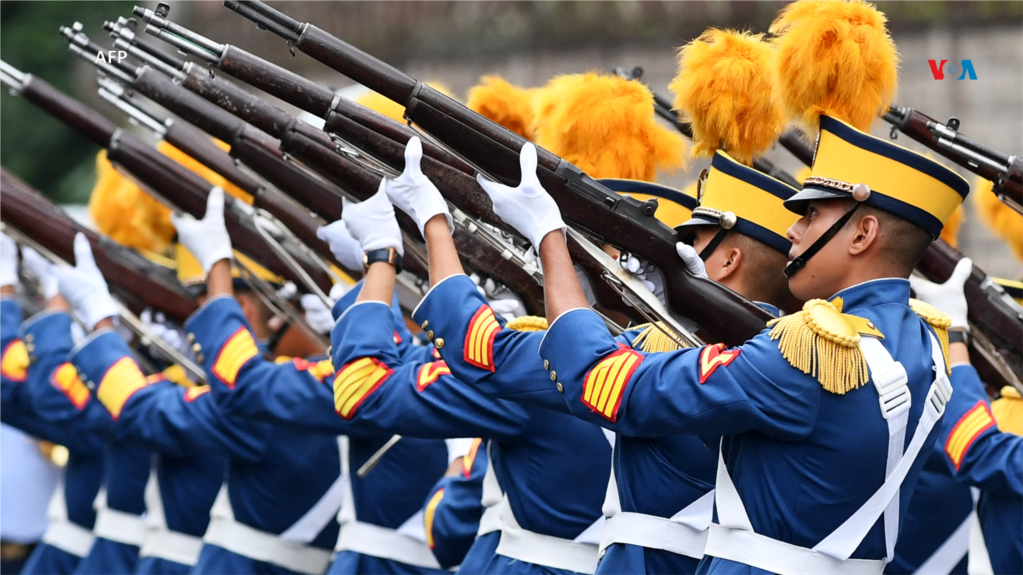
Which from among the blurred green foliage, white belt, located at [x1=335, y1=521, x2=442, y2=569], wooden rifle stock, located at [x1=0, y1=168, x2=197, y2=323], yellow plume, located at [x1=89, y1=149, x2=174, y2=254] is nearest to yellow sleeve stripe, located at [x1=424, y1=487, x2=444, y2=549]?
white belt, located at [x1=335, y1=521, x2=442, y2=569]

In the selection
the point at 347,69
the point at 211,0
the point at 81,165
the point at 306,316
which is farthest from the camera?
the point at 81,165

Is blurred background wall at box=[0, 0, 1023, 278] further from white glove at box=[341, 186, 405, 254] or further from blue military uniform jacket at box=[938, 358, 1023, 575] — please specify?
white glove at box=[341, 186, 405, 254]

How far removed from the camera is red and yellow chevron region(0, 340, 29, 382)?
7070 millimetres

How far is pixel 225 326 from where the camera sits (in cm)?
550

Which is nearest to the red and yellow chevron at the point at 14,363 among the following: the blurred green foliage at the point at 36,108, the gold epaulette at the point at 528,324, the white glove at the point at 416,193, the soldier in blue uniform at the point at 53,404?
the soldier in blue uniform at the point at 53,404

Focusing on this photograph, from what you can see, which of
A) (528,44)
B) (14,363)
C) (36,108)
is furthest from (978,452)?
(36,108)

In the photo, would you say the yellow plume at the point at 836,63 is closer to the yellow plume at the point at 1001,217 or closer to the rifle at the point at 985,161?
the rifle at the point at 985,161

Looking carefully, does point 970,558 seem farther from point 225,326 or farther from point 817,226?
point 225,326

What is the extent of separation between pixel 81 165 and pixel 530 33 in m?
7.02

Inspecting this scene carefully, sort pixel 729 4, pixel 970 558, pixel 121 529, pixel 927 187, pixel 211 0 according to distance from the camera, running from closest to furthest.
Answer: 1. pixel 927 187
2. pixel 970 558
3. pixel 121 529
4. pixel 729 4
5. pixel 211 0

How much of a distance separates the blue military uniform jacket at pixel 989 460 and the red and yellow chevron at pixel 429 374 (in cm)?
186

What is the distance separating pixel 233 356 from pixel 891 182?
116 inches

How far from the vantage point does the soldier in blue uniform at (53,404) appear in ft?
22.1

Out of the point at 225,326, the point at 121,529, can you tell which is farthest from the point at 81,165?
the point at 225,326
